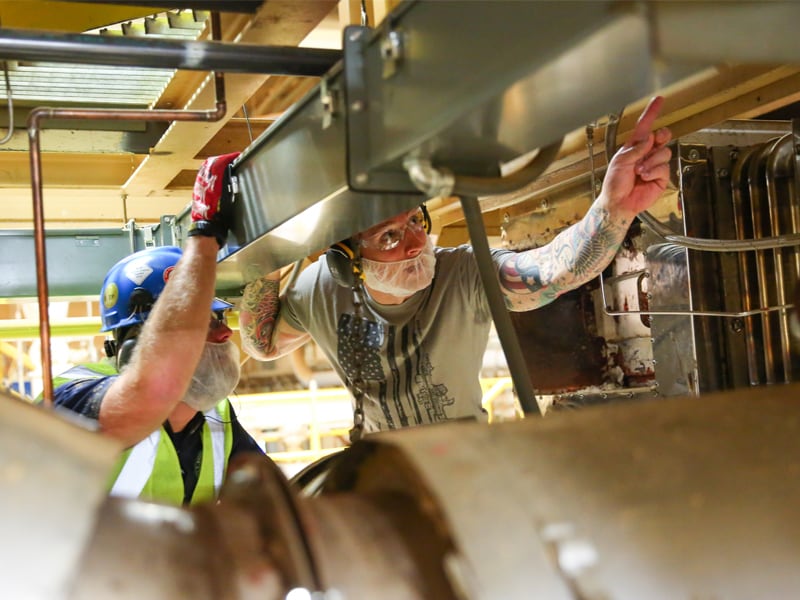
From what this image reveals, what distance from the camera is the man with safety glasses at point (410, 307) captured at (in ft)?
6.59

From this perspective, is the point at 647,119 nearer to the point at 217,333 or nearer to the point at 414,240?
the point at 414,240

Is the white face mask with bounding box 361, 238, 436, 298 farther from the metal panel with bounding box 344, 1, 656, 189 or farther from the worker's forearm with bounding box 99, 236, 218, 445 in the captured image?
the metal panel with bounding box 344, 1, 656, 189

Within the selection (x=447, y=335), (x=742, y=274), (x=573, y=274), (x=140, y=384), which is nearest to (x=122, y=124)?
(x=140, y=384)

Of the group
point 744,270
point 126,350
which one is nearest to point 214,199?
point 126,350

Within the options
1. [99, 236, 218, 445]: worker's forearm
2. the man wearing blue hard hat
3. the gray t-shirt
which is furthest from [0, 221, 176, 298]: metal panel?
[99, 236, 218, 445]: worker's forearm

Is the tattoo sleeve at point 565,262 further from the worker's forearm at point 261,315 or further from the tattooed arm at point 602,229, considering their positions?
the worker's forearm at point 261,315

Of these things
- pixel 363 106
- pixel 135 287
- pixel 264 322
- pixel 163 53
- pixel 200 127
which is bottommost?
pixel 264 322

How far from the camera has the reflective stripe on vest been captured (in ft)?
7.34

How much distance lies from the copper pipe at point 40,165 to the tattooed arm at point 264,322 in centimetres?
91

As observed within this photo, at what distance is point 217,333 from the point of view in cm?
237

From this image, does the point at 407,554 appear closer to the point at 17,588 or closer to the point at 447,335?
the point at 17,588

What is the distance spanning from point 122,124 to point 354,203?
1.28 meters

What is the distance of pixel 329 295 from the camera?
7.73 feet

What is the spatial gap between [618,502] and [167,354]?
123cm
